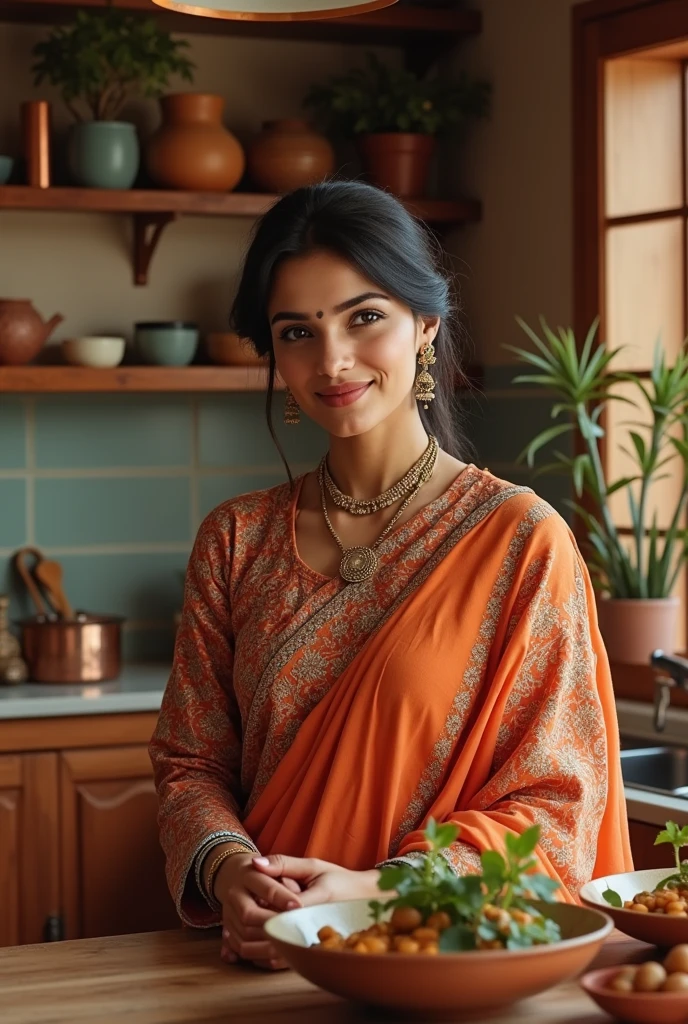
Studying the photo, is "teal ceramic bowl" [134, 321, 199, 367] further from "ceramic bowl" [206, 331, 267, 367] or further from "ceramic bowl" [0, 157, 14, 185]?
"ceramic bowl" [0, 157, 14, 185]

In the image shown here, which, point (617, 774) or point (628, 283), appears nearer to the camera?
point (617, 774)

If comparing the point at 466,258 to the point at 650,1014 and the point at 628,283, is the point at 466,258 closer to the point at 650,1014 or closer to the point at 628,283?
the point at 628,283

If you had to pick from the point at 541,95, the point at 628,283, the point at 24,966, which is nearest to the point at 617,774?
the point at 24,966

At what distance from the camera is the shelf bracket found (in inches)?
145

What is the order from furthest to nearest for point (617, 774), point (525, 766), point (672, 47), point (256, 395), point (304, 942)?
point (256, 395), point (672, 47), point (617, 774), point (525, 766), point (304, 942)

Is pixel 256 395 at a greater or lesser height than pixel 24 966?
greater

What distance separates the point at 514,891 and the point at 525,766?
46 cm

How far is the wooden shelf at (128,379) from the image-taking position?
350 cm

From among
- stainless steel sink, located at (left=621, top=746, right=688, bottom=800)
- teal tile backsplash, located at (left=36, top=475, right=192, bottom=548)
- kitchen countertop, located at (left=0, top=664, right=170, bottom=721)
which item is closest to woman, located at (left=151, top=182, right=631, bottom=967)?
stainless steel sink, located at (left=621, top=746, right=688, bottom=800)

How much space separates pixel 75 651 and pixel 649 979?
2.47 metres

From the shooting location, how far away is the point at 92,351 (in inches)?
141

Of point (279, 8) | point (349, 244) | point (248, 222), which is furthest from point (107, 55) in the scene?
point (279, 8)

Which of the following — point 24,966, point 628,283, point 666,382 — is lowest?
point 24,966

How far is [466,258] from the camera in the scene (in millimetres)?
3947
